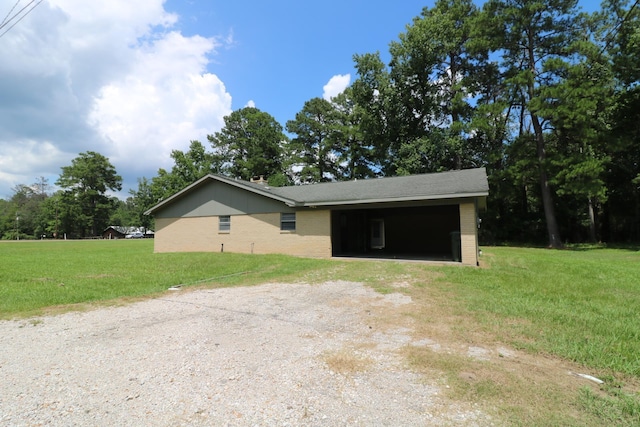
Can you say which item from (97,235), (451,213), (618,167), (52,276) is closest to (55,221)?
(97,235)

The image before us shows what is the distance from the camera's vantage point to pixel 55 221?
61.2m

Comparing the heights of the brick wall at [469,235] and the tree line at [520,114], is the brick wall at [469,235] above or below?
below

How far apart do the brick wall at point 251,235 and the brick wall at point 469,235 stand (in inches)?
212

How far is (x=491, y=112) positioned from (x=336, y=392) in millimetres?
25319

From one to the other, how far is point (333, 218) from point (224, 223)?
5752mm

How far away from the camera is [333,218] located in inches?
625

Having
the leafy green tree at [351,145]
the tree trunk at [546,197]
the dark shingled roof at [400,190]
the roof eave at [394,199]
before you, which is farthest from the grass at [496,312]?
the leafy green tree at [351,145]

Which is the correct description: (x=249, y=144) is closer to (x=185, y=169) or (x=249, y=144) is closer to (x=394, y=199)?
(x=185, y=169)

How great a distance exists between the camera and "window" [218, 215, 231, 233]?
1698 centimetres

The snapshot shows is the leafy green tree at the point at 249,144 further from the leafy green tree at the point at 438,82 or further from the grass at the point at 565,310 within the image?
the grass at the point at 565,310

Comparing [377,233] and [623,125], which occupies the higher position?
[623,125]

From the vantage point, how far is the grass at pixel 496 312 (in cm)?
279

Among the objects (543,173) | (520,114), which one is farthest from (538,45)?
(543,173)

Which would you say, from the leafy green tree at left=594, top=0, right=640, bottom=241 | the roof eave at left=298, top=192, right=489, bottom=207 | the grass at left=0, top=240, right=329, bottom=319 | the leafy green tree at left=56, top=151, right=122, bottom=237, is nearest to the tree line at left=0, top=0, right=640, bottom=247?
the leafy green tree at left=594, top=0, right=640, bottom=241
